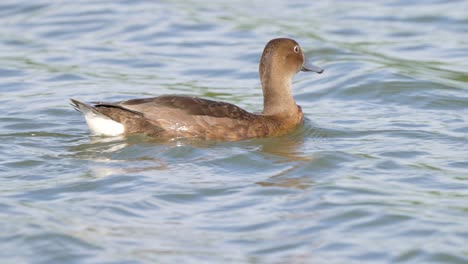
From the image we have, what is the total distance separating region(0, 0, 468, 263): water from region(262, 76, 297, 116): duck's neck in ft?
1.38

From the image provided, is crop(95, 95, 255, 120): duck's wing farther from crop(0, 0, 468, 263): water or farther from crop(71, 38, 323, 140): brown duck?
crop(0, 0, 468, 263): water

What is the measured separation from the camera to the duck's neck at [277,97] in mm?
11312

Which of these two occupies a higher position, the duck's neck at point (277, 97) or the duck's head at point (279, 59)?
the duck's head at point (279, 59)

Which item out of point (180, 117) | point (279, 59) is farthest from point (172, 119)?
point (279, 59)

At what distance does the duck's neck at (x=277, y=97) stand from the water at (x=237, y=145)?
0.42 metres

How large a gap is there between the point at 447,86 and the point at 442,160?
10.5 ft

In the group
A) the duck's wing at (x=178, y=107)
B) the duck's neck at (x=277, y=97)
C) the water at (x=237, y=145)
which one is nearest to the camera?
the water at (x=237, y=145)

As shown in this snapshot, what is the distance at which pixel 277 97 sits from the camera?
37.2ft

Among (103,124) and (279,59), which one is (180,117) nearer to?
(103,124)

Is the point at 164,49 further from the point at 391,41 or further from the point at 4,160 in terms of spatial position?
the point at 4,160

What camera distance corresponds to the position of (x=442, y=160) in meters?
9.88

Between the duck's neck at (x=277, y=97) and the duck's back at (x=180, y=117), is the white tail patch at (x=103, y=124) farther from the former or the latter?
the duck's neck at (x=277, y=97)

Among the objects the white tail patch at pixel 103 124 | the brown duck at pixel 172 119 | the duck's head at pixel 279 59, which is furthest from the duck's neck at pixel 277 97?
the white tail patch at pixel 103 124

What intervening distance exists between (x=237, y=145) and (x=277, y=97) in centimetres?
112
